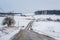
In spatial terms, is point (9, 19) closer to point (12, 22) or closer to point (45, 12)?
point (12, 22)

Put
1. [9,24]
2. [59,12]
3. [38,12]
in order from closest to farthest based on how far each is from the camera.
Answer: [9,24] < [59,12] < [38,12]

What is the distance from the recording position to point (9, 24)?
3675 centimetres

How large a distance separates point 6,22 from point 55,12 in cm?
11099

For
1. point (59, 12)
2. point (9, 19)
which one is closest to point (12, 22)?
point (9, 19)

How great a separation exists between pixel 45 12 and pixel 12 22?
119 meters

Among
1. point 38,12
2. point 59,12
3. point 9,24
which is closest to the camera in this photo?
point 9,24

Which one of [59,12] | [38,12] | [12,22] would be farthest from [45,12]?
[12,22]

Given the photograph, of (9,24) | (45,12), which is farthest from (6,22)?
(45,12)

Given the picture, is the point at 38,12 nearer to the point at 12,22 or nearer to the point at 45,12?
the point at 45,12

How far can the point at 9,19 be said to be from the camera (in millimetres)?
37250

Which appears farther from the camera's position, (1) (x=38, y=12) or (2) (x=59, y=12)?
(1) (x=38, y=12)

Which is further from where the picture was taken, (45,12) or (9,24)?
(45,12)

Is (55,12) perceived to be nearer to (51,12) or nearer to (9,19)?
(51,12)

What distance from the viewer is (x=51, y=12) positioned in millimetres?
147500
